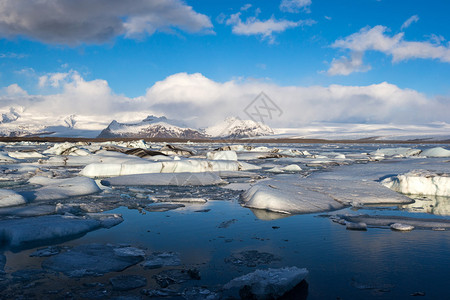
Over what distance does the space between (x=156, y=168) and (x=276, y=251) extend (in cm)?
708

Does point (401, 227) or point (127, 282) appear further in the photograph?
point (401, 227)

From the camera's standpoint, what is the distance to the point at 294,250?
9.94 ft

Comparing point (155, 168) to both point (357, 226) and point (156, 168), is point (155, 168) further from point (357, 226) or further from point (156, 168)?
point (357, 226)

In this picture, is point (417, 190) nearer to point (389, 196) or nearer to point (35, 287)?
point (389, 196)

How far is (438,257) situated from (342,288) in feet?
3.92

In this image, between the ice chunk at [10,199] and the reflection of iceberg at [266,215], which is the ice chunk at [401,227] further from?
the ice chunk at [10,199]

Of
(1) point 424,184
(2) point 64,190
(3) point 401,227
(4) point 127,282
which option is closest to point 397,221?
(3) point 401,227

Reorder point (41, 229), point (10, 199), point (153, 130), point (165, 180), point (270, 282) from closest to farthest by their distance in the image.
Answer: point (270, 282) < point (41, 229) < point (10, 199) < point (165, 180) < point (153, 130)

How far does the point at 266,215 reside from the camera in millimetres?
4449

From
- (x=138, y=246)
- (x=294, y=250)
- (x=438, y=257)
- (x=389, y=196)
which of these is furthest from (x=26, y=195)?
(x=389, y=196)

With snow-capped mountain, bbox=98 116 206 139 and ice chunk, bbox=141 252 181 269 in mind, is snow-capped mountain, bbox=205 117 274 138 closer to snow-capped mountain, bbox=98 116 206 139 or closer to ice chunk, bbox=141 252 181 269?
snow-capped mountain, bbox=98 116 206 139

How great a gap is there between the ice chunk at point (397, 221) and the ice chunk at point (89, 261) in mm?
2764

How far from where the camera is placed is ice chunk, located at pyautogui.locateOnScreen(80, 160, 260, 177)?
30.0 ft

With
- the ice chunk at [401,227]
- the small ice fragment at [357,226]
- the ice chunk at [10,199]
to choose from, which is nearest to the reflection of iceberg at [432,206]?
the ice chunk at [401,227]
